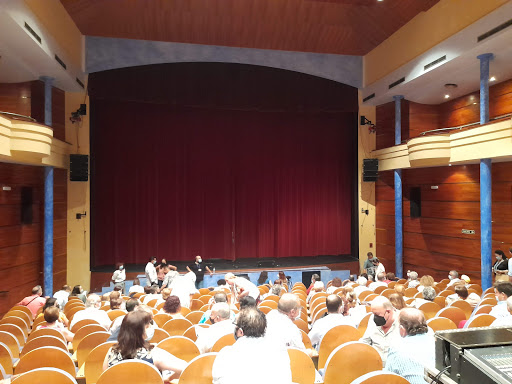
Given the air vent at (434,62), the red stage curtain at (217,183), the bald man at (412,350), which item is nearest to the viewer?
the bald man at (412,350)

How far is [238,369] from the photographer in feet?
7.40

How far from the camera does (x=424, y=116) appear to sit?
546 inches

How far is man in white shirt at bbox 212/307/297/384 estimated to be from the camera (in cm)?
224

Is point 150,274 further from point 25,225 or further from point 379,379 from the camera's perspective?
point 379,379

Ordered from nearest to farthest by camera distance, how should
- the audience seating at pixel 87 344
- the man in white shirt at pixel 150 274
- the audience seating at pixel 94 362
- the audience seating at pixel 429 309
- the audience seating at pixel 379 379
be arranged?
the audience seating at pixel 379 379 < the audience seating at pixel 94 362 < the audience seating at pixel 87 344 < the audience seating at pixel 429 309 < the man in white shirt at pixel 150 274

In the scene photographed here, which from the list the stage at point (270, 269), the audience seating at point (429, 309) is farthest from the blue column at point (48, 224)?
the audience seating at point (429, 309)

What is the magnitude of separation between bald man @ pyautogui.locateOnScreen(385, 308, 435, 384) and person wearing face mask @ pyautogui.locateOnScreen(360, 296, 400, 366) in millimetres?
577

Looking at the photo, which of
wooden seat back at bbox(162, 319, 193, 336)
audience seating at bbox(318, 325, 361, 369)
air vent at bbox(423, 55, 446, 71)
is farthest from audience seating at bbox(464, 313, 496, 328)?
air vent at bbox(423, 55, 446, 71)

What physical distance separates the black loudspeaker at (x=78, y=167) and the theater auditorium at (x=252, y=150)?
7 centimetres

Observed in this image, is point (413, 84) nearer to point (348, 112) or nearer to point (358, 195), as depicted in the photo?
point (348, 112)

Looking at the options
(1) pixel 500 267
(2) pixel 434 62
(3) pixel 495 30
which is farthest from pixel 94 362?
(2) pixel 434 62

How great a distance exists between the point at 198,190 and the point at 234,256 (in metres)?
2.92

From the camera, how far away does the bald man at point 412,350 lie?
2604mm

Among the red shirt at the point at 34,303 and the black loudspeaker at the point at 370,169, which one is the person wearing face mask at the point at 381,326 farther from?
the black loudspeaker at the point at 370,169
